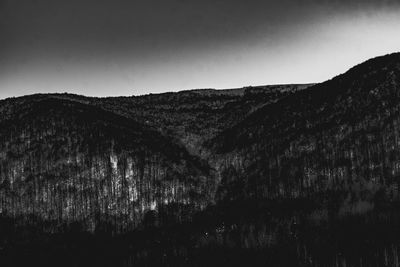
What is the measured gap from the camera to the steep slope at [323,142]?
19031 millimetres

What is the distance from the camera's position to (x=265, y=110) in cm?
2598

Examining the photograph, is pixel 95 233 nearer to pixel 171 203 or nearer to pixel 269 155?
pixel 171 203

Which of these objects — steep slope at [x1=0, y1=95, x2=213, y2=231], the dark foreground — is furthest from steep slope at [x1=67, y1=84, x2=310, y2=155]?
the dark foreground

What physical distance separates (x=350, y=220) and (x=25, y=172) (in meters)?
15.5

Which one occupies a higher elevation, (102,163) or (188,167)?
(102,163)

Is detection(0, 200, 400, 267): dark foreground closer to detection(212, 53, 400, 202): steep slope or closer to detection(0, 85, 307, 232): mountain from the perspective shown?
detection(0, 85, 307, 232): mountain

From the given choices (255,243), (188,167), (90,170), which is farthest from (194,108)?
(255,243)

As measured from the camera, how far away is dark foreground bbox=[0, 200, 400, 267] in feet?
29.5

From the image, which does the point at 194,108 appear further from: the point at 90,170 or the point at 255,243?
the point at 255,243

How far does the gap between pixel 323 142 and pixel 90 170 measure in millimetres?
9051

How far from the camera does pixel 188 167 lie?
2306cm

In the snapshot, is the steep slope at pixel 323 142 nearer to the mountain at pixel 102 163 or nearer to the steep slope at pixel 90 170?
the mountain at pixel 102 163

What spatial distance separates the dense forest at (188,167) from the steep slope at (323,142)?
53 millimetres

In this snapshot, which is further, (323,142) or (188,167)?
(188,167)
